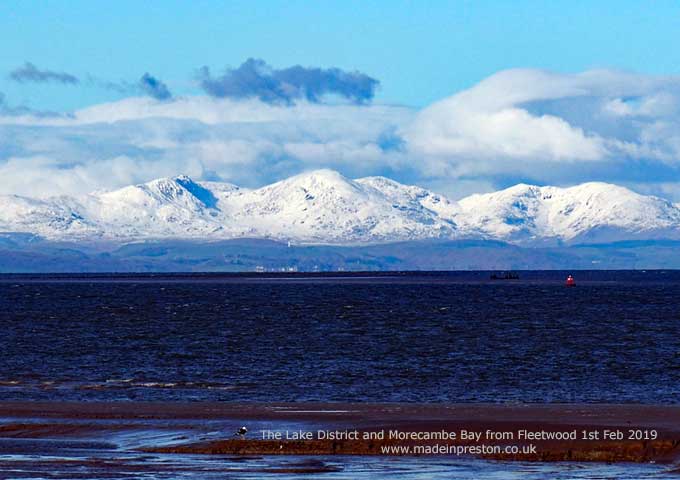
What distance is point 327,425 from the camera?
40281 millimetres

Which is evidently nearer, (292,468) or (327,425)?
(292,468)

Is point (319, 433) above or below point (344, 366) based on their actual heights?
above

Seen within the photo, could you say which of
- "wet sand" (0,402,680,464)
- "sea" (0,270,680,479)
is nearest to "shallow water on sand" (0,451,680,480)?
"sea" (0,270,680,479)

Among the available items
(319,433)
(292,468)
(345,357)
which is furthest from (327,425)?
(345,357)

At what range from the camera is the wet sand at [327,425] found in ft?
117

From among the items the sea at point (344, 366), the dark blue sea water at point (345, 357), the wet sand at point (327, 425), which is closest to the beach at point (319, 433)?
the wet sand at point (327, 425)

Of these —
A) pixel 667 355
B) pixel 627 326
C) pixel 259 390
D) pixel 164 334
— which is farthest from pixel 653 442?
pixel 627 326

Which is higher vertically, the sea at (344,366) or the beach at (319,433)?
the beach at (319,433)

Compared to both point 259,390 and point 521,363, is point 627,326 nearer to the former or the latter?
point 521,363

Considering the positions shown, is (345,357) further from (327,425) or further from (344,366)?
(327,425)

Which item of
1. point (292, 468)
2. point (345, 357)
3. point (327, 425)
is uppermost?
point (327, 425)

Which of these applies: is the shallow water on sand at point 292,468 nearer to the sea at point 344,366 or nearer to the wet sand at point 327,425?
the sea at point 344,366

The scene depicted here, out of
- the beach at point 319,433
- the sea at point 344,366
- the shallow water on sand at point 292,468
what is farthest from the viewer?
the beach at point 319,433

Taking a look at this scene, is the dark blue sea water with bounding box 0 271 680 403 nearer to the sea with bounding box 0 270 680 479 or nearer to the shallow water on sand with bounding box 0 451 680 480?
the sea with bounding box 0 270 680 479
